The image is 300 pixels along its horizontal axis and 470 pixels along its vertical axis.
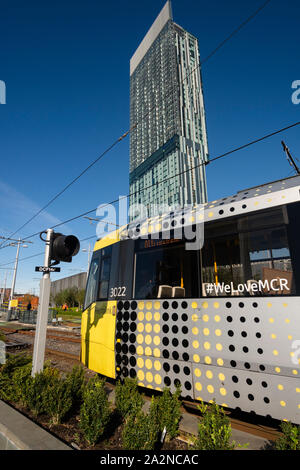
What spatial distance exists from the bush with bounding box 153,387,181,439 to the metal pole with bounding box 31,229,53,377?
7.53 feet

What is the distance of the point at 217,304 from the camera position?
404 centimetres

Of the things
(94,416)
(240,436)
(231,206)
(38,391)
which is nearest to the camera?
(94,416)

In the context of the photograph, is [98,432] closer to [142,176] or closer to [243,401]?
[243,401]

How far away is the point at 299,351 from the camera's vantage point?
3244mm

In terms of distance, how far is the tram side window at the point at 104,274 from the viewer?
245 inches

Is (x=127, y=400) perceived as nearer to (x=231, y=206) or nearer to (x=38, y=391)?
(x=38, y=391)

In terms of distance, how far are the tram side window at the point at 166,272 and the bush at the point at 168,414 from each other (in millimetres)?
1605

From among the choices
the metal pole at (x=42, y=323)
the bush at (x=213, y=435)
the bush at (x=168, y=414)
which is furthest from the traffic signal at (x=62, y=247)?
the bush at (x=213, y=435)

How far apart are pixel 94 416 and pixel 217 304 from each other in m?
2.23

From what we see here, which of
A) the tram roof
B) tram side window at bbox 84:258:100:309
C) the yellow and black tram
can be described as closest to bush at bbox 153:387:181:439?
the yellow and black tram

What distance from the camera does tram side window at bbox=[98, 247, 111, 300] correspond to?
622 centimetres

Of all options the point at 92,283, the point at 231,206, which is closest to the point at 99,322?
the point at 92,283

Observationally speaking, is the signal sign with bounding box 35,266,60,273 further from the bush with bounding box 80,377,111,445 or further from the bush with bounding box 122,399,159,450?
the bush with bounding box 122,399,159,450
